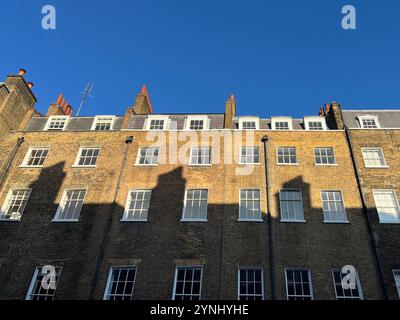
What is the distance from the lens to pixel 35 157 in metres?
23.6

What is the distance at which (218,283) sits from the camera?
56.9 feet

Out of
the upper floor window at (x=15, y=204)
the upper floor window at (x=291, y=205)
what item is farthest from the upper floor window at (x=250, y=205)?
the upper floor window at (x=15, y=204)

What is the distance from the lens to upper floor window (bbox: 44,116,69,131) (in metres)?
25.9

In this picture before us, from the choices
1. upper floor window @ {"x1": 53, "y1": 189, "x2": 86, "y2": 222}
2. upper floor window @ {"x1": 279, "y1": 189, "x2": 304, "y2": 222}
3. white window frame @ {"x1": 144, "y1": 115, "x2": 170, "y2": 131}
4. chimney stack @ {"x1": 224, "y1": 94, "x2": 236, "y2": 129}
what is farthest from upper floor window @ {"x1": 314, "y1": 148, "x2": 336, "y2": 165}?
upper floor window @ {"x1": 53, "y1": 189, "x2": 86, "y2": 222}

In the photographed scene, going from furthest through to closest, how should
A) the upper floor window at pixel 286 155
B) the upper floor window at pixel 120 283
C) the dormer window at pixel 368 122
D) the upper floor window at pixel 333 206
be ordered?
the dormer window at pixel 368 122, the upper floor window at pixel 286 155, the upper floor window at pixel 333 206, the upper floor window at pixel 120 283

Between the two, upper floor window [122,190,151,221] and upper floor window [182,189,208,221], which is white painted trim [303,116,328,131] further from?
upper floor window [122,190,151,221]

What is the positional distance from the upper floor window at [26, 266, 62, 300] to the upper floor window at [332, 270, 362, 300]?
13087 millimetres

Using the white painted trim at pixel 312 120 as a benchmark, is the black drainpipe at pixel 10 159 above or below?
below

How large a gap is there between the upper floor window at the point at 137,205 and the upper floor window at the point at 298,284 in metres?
7.86

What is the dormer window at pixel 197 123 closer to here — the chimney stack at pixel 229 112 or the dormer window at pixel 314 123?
the chimney stack at pixel 229 112

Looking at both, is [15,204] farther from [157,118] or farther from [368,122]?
[368,122]

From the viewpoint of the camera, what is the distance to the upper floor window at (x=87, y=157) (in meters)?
22.9

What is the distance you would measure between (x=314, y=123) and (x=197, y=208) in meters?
10.2

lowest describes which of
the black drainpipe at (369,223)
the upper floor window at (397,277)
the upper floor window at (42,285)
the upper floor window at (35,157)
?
A: the upper floor window at (42,285)
